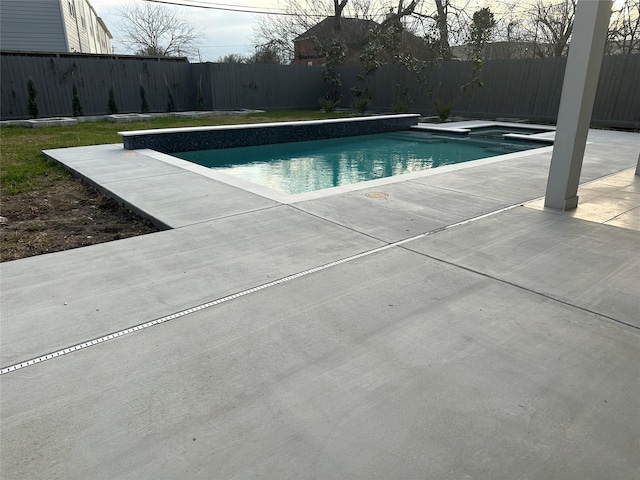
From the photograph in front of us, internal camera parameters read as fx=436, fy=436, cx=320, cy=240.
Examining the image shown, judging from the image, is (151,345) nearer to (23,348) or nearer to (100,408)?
(100,408)

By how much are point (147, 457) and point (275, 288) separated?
137 cm

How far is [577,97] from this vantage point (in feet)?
13.5

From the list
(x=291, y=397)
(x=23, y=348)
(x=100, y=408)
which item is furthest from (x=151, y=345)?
(x=291, y=397)

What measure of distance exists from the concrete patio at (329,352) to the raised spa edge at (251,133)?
502 cm

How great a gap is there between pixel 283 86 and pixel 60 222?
49.8 ft

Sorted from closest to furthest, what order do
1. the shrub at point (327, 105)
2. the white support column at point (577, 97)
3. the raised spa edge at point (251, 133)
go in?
the white support column at point (577, 97), the raised spa edge at point (251, 133), the shrub at point (327, 105)

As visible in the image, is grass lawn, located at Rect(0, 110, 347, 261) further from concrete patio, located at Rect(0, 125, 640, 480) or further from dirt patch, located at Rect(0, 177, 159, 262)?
concrete patio, located at Rect(0, 125, 640, 480)

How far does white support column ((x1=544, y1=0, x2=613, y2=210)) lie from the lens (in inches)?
153

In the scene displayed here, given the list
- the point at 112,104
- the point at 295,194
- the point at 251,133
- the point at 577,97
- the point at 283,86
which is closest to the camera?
the point at 577,97

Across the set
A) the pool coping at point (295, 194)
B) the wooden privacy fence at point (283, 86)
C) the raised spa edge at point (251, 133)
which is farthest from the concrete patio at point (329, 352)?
the wooden privacy fence at point (283, 86)

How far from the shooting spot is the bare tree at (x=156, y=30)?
2933 centimetres

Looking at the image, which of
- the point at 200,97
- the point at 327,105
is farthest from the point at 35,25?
the point at 327,105

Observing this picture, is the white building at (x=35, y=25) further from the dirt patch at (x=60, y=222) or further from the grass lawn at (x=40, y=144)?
the dirt patch at (x=60, y=222)

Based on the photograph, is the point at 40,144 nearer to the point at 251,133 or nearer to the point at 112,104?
the point at 251,133
